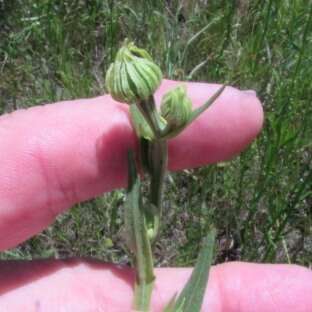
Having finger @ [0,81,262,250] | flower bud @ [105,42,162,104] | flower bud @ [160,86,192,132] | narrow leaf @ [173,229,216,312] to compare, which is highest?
flower bud @ [105,42,162,104]

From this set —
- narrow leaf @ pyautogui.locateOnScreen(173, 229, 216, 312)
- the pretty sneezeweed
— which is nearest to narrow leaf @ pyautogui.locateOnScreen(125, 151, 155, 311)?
the pretty sneezeweed

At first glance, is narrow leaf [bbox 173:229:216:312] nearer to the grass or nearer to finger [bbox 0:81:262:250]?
finger [bbox 0:81:262:250]

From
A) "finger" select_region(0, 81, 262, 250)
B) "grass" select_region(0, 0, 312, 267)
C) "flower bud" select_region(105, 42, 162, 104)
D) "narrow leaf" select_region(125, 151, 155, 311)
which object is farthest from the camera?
"grass" select_region(0, 0, 312, 267)

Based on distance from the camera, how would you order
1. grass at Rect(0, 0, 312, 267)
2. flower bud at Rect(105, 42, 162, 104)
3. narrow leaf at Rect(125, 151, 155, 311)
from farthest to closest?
grass at Rect(0, 0, 312, 267)
narrow leaf at Rect(125, 151, 155, 311)
flower bud at Rect(105, 42, 162, 104)

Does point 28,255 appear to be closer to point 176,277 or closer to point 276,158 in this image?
point 176,277

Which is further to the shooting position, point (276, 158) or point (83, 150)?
point (276, 158)

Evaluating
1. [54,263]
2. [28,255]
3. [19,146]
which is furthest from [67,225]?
[19,146]

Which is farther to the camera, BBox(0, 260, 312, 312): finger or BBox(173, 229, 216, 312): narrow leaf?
BBox(0, 260, 312, 312): finger
